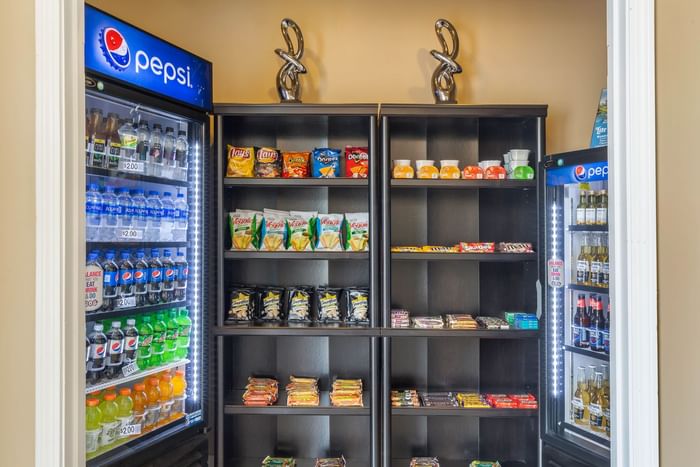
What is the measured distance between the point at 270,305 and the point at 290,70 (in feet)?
4.24

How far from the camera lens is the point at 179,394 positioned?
8.57 ft

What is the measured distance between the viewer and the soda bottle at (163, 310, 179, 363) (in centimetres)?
255

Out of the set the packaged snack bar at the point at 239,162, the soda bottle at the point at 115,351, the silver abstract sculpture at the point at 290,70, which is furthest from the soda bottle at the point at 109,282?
the silver abstract sculpture at the point at 290,70

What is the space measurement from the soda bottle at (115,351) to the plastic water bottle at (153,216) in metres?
0.43

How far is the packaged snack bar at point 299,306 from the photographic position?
283cm

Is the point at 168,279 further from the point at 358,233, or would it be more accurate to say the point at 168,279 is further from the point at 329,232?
the point at 358,233

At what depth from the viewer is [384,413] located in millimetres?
2641

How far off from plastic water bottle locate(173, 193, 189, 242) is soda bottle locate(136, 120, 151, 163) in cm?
28

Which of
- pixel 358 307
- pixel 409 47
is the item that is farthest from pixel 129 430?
pixel 409 47

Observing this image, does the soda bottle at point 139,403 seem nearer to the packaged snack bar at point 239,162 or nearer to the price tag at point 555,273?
the packaged snack bar at point 239,162
